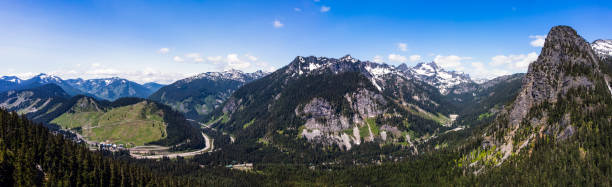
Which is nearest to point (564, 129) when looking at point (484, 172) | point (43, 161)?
point (484, 172)

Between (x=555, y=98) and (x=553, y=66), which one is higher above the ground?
(x=553, y=66)

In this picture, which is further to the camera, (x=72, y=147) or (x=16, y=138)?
(x=72, y=147)

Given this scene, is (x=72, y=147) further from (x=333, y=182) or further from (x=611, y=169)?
(x=611, y=169)

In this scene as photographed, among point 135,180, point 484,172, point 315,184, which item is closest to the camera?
point 135,180

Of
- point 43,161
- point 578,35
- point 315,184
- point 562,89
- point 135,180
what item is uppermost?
point 578,35

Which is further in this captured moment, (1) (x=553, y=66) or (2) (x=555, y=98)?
(1) (x=553, y=66)

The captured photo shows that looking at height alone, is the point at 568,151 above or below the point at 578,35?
below

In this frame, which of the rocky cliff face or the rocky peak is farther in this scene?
the rocky peak

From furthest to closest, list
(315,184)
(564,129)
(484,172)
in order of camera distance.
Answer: (315,184), (484,172), (564,129)

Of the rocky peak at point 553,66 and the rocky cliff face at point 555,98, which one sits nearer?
the rocky cliff face at point 555,98
